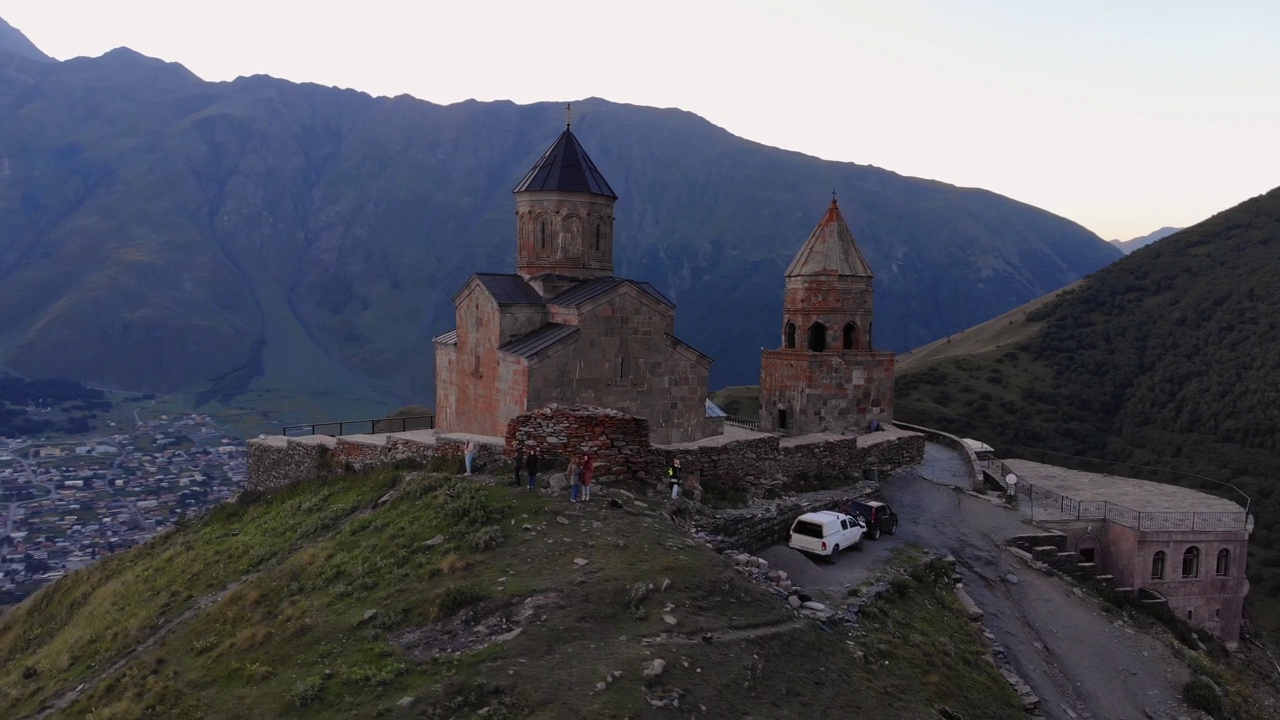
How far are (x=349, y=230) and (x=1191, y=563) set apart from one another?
10333cm

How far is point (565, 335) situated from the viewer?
17672mm

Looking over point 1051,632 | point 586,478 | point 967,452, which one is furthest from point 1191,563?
point 586,478

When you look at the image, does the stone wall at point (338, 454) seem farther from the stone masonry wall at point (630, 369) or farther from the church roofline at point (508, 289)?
the church roofline at point (508, 289)

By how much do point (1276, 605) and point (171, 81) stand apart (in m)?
146

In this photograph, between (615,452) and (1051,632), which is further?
(1051,632)

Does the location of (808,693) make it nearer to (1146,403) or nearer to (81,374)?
(1146,403)

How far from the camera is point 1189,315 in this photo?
53000mm

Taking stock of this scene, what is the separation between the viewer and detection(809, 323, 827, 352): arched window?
24.6 m

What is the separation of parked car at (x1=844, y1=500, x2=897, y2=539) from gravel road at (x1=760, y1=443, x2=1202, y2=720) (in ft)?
0.90

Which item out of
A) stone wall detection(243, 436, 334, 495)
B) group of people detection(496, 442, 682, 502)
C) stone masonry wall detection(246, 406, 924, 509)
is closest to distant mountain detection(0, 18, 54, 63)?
stone wall detection(243, 436, 334, 495)

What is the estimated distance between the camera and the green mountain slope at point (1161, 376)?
3991 centimetres

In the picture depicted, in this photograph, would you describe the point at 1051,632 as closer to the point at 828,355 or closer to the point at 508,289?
the point at 828,355

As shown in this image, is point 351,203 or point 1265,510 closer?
point 1265,510

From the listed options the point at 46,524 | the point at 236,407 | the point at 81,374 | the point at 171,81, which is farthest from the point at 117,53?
the point at 46,524
